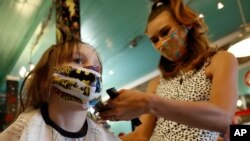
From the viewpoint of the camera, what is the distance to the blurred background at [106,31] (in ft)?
13.9

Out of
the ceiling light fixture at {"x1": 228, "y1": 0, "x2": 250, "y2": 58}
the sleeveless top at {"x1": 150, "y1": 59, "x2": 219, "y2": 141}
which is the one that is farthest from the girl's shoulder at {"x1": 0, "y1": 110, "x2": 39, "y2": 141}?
the ceiling light fixture at {"x1": 228, "y1": 0, "x2": 250, "y2": 58}

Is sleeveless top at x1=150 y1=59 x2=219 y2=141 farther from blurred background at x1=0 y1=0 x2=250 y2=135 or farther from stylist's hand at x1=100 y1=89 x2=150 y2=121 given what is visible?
blurred background at x1=0 y1=0 x2=250 y2=135

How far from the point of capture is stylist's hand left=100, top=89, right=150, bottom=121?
3.28 feet

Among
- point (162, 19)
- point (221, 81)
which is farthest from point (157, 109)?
point (162, 19)

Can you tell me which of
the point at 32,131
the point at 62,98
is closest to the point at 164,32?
the point at 62,98

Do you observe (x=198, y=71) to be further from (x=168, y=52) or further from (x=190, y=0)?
(x=190, y=0)

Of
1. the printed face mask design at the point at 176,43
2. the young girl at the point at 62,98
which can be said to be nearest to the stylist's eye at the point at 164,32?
the printed face mask design at the point at 176,43

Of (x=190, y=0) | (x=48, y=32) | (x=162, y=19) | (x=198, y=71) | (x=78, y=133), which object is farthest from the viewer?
(x=48, y=32)

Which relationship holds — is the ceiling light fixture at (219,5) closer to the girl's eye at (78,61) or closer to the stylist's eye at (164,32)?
the stylist's eye at (164,32)

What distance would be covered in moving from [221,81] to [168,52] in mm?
349

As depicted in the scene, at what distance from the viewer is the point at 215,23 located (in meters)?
5.23

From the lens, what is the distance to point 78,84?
3.43ft

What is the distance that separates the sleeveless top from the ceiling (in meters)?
2.50

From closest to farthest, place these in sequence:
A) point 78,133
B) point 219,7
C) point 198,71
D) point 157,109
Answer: point 157,109 < point 78,133 < point 198,71 < point 219,7
